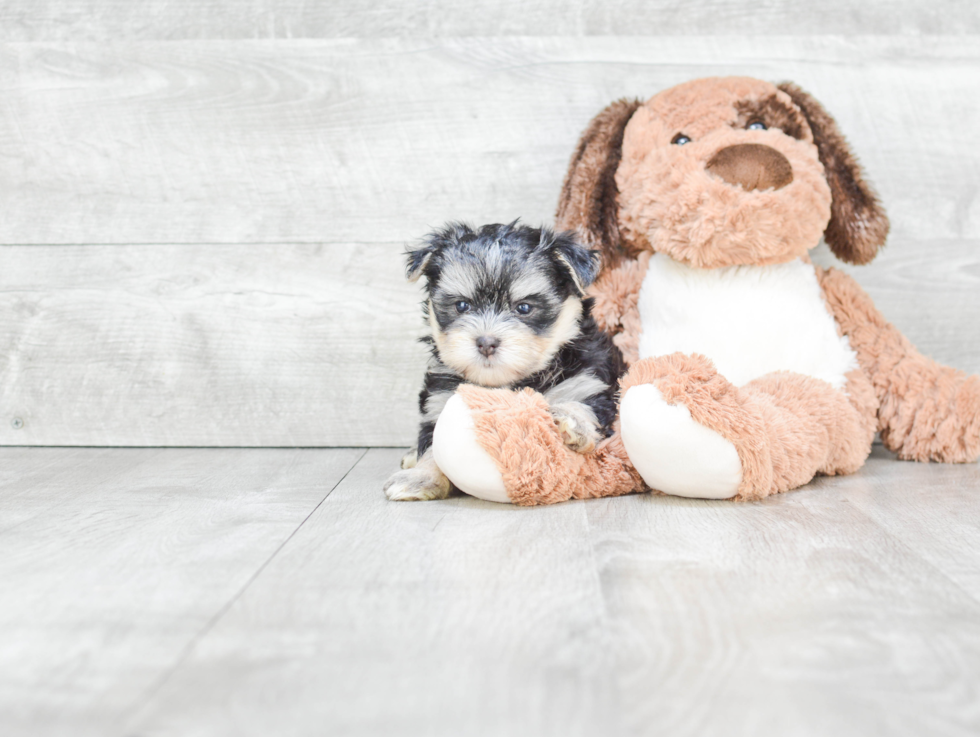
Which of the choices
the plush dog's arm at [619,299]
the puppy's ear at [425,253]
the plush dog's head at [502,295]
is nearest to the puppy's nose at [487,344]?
the plush dog's head at [502,295]

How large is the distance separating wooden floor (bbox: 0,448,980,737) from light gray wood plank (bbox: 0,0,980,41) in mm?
1573

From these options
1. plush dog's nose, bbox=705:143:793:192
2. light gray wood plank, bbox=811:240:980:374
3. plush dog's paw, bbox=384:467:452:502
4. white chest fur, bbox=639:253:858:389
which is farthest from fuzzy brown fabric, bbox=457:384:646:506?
light gray wood plank, bbox=811:240:980:374

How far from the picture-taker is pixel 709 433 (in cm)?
174

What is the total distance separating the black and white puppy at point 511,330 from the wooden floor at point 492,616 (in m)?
0.21

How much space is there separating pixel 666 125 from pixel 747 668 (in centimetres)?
165

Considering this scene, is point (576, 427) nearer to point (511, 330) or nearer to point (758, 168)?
point (511, 330)

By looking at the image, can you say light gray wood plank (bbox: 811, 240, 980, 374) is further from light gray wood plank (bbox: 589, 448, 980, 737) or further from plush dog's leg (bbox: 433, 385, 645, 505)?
plush dog's leg (bbox: 433, 385, 645, 505)

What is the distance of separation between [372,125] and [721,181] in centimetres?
117

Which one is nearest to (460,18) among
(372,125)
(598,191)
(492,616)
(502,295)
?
(372,125)

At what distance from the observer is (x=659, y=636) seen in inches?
43.6

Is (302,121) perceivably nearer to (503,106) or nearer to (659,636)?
(503,106)

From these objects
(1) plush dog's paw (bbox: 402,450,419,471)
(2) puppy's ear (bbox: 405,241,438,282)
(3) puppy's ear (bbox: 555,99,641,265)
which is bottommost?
(1) plush dog's paw (bbox: 402,450,419,471)

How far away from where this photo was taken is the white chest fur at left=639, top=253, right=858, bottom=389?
7.15 ft

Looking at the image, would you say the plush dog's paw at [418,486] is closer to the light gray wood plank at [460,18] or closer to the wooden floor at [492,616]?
the wooden floor at [492,616]
